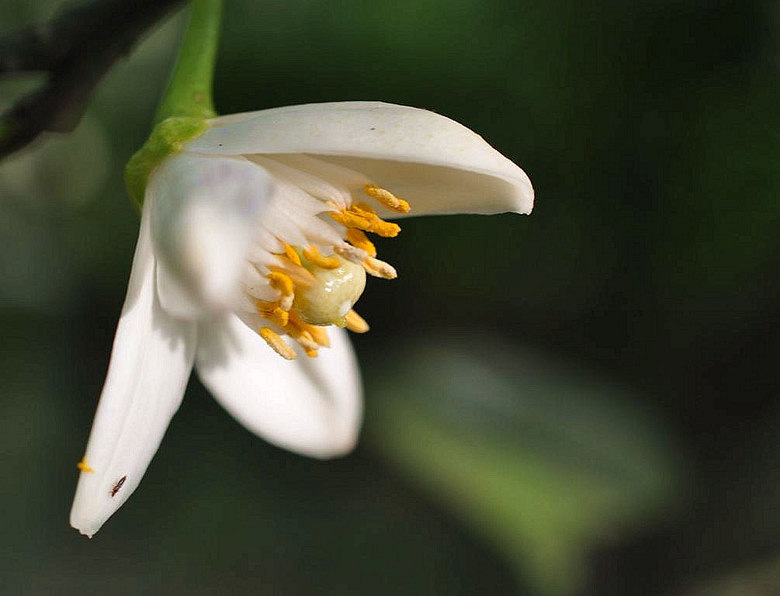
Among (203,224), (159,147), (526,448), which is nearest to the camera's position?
(203,224)

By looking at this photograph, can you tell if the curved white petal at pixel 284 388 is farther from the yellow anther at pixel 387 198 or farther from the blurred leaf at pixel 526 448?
the blurred leaf at pixel 526 448

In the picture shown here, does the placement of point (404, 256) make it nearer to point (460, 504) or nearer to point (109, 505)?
point (460, 504)

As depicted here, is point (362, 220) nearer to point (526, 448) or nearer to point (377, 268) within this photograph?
point (377, 268)

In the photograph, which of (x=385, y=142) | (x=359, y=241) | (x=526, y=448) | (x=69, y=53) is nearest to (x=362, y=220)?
(x=359, y=241)

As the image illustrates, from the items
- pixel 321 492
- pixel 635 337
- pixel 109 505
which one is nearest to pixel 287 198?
pixel 109 505

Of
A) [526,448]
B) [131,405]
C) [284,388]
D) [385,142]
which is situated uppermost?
[385,142]
